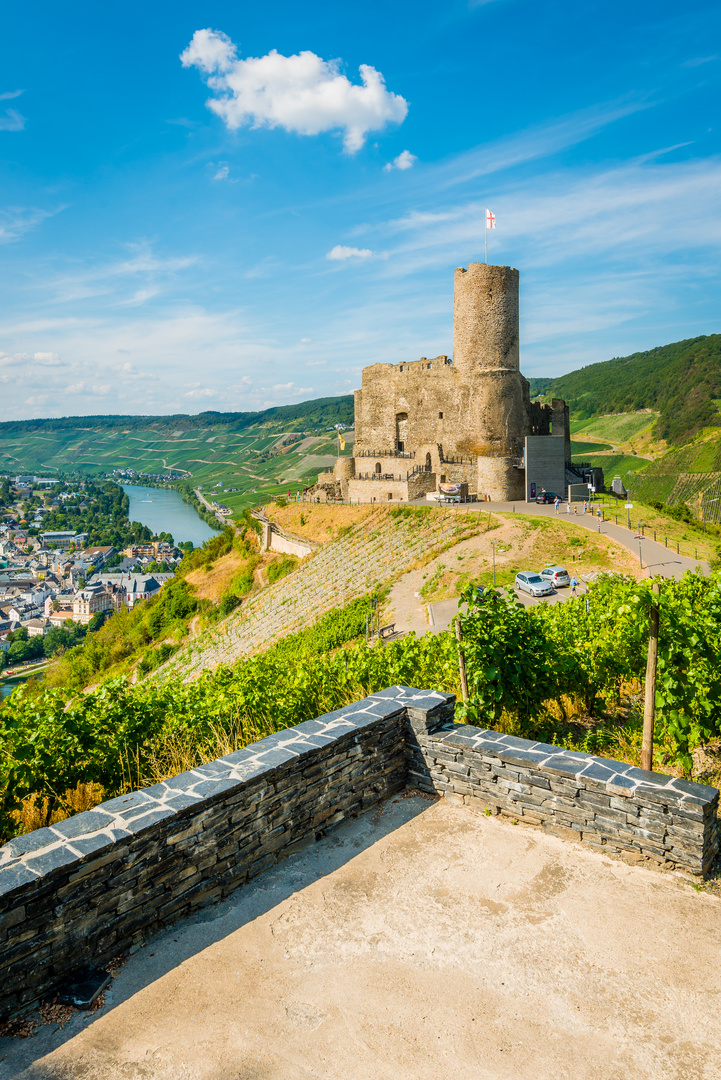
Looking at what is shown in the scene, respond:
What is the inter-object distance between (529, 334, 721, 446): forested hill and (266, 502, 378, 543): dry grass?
3195 inches

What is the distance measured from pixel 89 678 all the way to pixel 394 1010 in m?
40.2

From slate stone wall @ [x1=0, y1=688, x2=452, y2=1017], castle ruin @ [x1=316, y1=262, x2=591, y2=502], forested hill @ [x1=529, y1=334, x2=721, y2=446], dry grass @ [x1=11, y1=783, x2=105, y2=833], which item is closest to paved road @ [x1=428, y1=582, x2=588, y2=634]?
castle ruin @ [x1=316, y1=262, x2=591, y2=502]

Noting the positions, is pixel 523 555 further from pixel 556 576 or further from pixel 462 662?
pixel 462 662

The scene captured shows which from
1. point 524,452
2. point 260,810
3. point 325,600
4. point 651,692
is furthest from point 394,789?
point 524,452

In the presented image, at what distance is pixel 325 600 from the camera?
28.6 meters

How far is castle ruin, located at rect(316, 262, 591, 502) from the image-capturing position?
3569cm

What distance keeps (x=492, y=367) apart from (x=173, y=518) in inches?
5310

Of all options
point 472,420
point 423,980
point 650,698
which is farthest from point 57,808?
point 472,420

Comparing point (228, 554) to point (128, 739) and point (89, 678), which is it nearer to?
point (89, 678)

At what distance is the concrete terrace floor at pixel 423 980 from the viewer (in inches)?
120

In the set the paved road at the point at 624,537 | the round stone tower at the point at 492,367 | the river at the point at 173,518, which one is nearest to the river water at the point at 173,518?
the river at the point at 173,518

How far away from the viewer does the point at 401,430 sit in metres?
41.3

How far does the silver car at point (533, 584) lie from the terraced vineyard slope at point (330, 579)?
19.0 feet

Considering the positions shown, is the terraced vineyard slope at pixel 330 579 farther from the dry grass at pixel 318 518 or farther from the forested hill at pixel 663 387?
the forested hill at pixel 663 387
